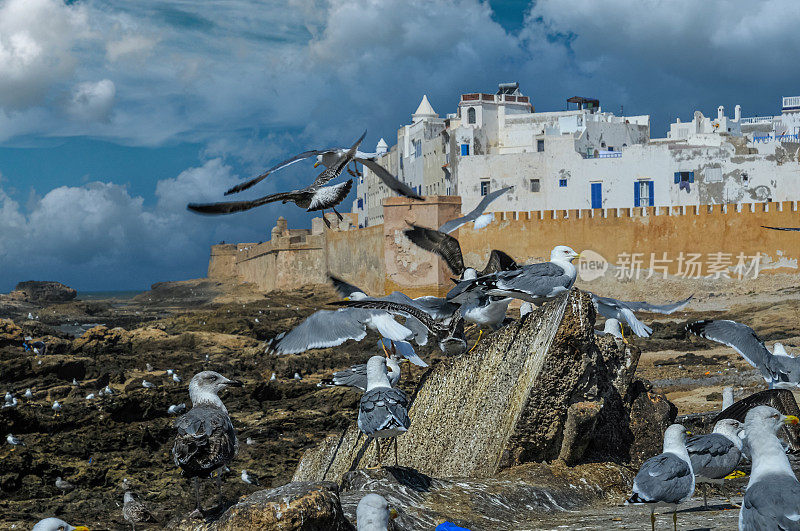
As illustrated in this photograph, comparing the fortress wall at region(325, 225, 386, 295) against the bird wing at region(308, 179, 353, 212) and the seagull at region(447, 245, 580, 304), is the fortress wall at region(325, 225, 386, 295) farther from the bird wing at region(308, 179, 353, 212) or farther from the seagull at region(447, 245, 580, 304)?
the seagull at region(447, 245, 580, 304)

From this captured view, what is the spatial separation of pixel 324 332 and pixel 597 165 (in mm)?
37101

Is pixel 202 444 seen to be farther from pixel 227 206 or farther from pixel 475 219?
pixel 475 219

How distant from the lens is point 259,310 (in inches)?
1593

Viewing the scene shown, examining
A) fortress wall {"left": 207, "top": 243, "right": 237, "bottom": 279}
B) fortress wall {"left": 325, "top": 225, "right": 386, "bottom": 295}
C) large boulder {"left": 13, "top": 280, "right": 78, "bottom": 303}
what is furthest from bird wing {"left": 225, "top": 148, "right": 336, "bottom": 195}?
fortress wall {"left": 207, "top": 243, "right": 237, "bottom": 279}

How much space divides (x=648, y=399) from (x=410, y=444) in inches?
82.8

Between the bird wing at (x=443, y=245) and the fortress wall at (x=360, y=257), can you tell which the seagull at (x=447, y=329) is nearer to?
the bird wing at (x=443, y=245)

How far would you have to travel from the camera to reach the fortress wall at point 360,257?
39.9 m

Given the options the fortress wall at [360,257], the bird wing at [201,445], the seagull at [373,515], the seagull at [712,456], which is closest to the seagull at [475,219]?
the seagull at [712,456]

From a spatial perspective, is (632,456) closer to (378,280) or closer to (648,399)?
(648,399)

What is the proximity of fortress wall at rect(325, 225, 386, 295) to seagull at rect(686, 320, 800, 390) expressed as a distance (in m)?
30.8

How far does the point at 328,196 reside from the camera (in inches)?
318

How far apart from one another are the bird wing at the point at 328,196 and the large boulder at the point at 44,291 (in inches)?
2566

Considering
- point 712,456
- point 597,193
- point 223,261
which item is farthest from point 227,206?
point 223,261

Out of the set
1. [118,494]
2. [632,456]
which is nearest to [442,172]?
[118,494]
